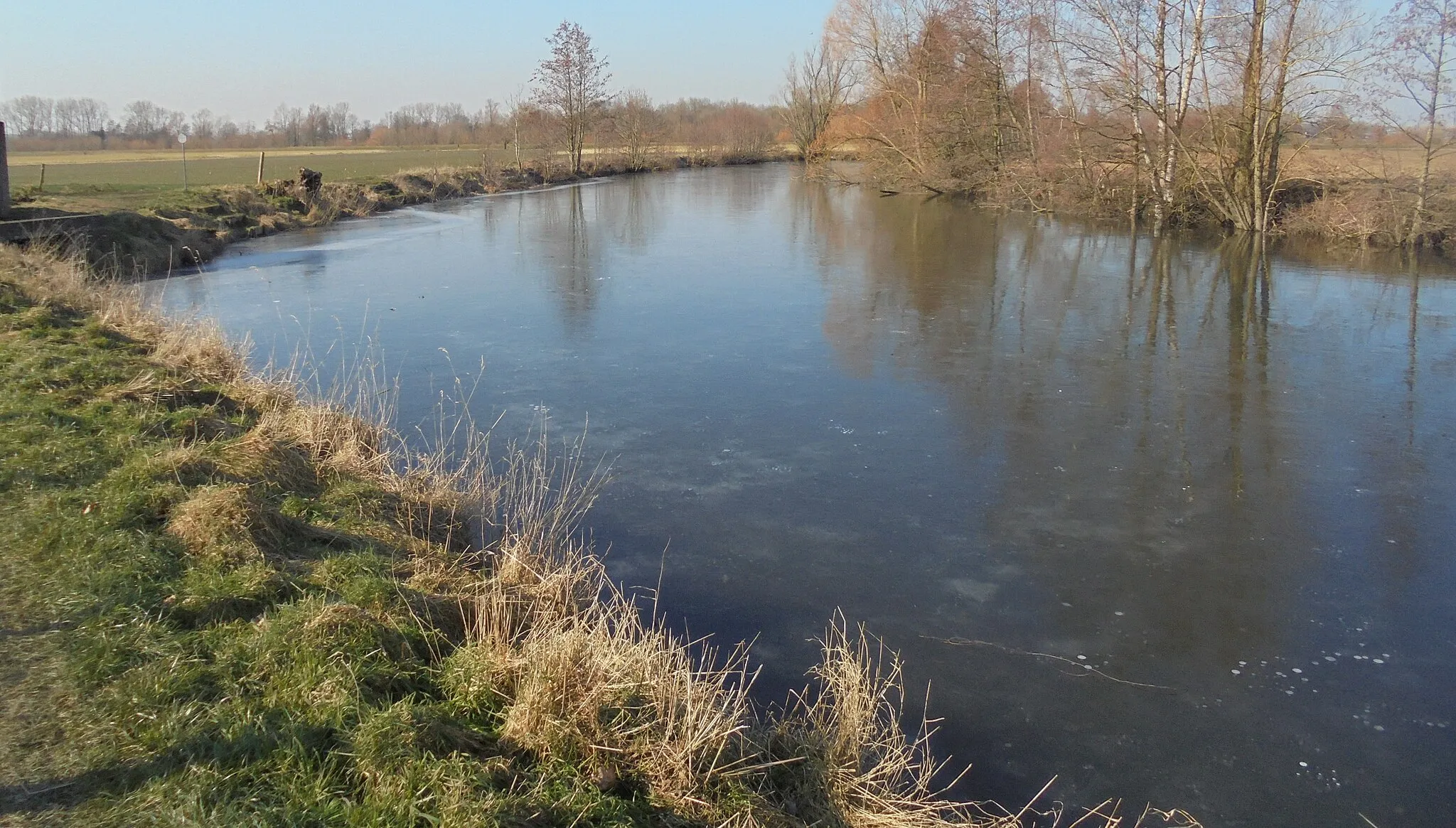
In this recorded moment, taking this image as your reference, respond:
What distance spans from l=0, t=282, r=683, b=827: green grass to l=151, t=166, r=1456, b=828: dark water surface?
1.50 m

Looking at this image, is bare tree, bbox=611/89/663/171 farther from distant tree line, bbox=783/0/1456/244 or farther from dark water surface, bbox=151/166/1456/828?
dark water surface, bbox=151/166/1456/828

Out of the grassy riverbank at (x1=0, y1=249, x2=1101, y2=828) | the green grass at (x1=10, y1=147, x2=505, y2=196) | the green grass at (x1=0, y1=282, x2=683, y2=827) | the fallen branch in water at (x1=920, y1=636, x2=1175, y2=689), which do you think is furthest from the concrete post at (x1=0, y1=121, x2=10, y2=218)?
the fallen branch in water at (x1=920, y1=636, x2=1175, y2=689)

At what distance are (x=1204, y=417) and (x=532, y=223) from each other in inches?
711

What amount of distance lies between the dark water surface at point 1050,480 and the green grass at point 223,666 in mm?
1496

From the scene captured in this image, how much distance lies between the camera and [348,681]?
3342 mm

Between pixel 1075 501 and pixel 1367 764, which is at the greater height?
pixel 1075 501

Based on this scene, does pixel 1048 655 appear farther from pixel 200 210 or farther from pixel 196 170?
pixel 196 170

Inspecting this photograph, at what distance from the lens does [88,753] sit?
2.87 metres

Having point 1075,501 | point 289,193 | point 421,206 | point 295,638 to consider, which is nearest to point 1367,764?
point 1075,501

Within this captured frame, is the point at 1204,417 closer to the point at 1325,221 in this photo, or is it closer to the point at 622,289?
the point at 622,289

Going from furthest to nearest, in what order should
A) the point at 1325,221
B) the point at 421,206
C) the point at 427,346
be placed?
the point at 421,206 → the point at 1325,221 → the point at 427,346

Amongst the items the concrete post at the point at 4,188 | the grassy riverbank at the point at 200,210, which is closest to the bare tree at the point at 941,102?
the grassy riverbank at the point at 200,210

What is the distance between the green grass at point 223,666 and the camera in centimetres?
279

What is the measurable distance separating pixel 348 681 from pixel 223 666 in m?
0.46
